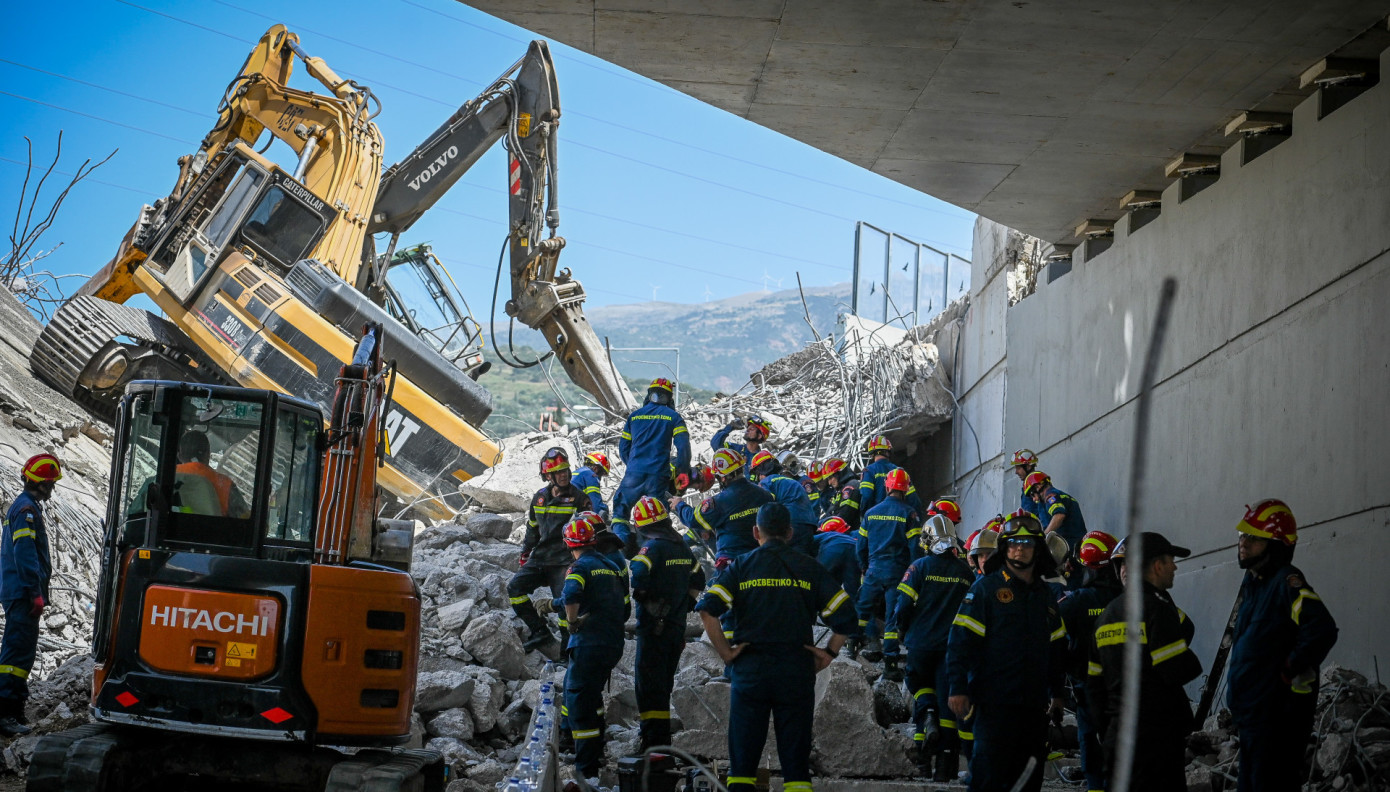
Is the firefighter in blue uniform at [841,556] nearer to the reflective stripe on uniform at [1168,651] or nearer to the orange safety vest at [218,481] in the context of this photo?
the reflective stripe on uniform at [1168,651]

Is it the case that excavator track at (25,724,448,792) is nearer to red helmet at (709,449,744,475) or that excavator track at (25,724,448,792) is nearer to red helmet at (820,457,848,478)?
red helmet at (709,449,744,475)

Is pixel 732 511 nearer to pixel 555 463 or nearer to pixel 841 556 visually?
pixel 841 556

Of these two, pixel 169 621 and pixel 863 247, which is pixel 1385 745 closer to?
pixel 169 621

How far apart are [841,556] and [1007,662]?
4676mm

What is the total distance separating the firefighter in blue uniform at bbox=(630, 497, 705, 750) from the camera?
323 inches

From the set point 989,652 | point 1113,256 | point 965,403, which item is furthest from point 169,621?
point 965,403

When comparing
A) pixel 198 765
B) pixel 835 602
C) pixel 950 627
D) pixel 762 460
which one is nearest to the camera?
pixel 198 765

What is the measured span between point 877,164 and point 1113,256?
2.69 m

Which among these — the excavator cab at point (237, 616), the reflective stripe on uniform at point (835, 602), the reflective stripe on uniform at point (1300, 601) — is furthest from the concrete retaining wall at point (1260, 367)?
the excavator cab at point (237, 616)

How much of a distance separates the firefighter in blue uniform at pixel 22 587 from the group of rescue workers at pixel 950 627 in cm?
340

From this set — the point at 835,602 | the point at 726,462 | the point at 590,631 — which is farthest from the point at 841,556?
the point at 835,602

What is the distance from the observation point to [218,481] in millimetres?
6328

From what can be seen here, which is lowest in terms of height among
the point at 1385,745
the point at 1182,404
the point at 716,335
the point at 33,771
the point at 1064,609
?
the point at 33,771

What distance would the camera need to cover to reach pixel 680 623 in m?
8.40
